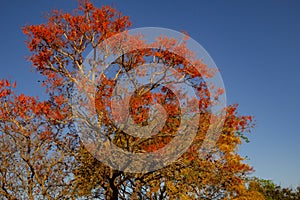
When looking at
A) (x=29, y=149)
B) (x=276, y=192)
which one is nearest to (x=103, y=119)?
(x=29, y=149)

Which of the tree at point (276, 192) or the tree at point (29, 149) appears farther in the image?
the tree at point (276, 192)

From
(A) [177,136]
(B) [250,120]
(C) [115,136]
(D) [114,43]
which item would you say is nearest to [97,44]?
(D) [114,43]

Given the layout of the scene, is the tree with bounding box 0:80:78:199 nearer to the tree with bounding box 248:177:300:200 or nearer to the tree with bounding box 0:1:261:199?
the tree with bounding box 0:1:261:199

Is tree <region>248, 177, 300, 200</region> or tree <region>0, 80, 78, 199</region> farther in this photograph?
tree <region>248, 177, 300, 200</region>

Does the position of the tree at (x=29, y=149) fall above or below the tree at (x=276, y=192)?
below

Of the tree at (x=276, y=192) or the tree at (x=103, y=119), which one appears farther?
the tree at (x=276, y=192)

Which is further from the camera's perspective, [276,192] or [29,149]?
[276,192]

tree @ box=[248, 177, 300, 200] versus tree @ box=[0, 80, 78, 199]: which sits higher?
tree @ box=[248, 177, 300, 200]

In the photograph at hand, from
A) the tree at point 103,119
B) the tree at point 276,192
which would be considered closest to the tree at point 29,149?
the tree at point 103,119

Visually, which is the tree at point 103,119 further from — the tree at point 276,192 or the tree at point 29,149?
the tree at point 276,192

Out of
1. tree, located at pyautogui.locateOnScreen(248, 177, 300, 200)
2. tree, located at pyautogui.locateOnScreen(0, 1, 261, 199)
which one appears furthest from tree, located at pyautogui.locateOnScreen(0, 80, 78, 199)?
tree, located at pyautogui.locateOnScreen(248, 177, 300, 200)

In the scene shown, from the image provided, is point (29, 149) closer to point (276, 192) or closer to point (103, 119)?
A: point (103, 119)

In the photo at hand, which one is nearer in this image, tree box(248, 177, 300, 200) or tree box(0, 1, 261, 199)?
tree box(0, 1, 261, 199)

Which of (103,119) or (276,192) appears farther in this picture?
(276,192)
